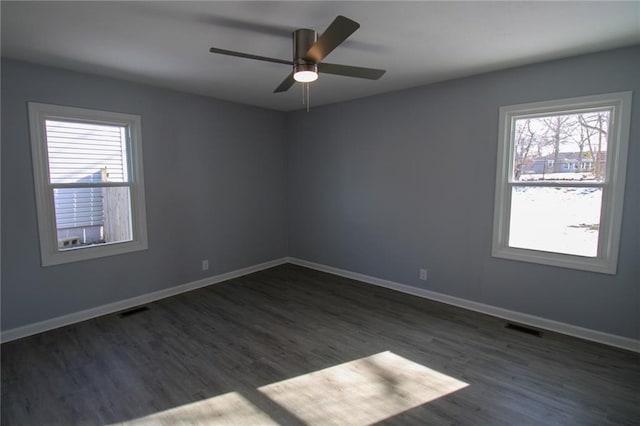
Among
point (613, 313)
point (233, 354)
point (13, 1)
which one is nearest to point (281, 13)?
point (13, 1)

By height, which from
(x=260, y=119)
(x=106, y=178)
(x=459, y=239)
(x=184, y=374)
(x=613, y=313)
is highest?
(x=260, y=119)

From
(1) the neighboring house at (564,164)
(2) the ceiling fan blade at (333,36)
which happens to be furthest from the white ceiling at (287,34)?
(1) the neighboring house at (564,164)

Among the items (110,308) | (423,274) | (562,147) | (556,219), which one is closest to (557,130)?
(562,147)

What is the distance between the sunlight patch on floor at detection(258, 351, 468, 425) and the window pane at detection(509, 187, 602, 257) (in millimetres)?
1739

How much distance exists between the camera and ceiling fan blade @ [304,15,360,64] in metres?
1.67

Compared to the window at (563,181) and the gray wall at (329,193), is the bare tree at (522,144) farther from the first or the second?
the gray wall at (329,193)

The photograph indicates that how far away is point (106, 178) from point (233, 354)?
2.38 metres

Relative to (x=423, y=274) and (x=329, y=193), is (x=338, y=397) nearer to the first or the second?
(x=423, y=274)

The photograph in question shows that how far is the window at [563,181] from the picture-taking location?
2775mm

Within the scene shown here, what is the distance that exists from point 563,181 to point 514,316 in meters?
1.42

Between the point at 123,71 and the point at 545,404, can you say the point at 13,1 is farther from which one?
the point at 545,404

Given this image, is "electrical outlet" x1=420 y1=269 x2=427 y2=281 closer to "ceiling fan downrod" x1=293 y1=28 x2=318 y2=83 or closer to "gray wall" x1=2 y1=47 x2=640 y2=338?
"gray wall" x1=2 y1=47 x2=640 y2=338

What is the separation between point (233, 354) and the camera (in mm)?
2750

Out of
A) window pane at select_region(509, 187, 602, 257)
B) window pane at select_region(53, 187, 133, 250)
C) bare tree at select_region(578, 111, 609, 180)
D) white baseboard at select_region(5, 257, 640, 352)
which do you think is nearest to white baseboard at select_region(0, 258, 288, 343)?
white baseboard at select_region(5, 257, 640, 352)
